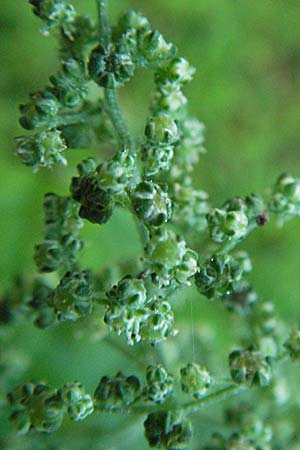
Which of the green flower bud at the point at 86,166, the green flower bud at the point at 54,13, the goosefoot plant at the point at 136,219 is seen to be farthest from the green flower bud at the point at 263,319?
the green flower bud at the point at 54,13

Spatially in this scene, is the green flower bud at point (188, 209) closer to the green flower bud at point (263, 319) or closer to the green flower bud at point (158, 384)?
the green flower bud at point (263, 319)

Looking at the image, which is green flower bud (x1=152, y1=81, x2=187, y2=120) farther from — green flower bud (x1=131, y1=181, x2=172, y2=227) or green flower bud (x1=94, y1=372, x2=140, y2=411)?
green flower bud (x1=94, y1=372, x2=140, y2=411)

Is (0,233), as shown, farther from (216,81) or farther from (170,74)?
(170,74)

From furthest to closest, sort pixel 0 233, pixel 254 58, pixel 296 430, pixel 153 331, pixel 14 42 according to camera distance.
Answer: pixel 254 58
pixel 14 42
pixel 0 233
pixel 296 430
pixel 153 331

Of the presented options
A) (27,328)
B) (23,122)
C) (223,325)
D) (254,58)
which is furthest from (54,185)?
(23,122)

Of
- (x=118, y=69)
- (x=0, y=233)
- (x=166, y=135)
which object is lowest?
(x=166, y=135)

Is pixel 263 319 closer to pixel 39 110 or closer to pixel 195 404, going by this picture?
pixel 195 404

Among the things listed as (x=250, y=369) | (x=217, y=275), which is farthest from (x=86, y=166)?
(x=250, y=369)
